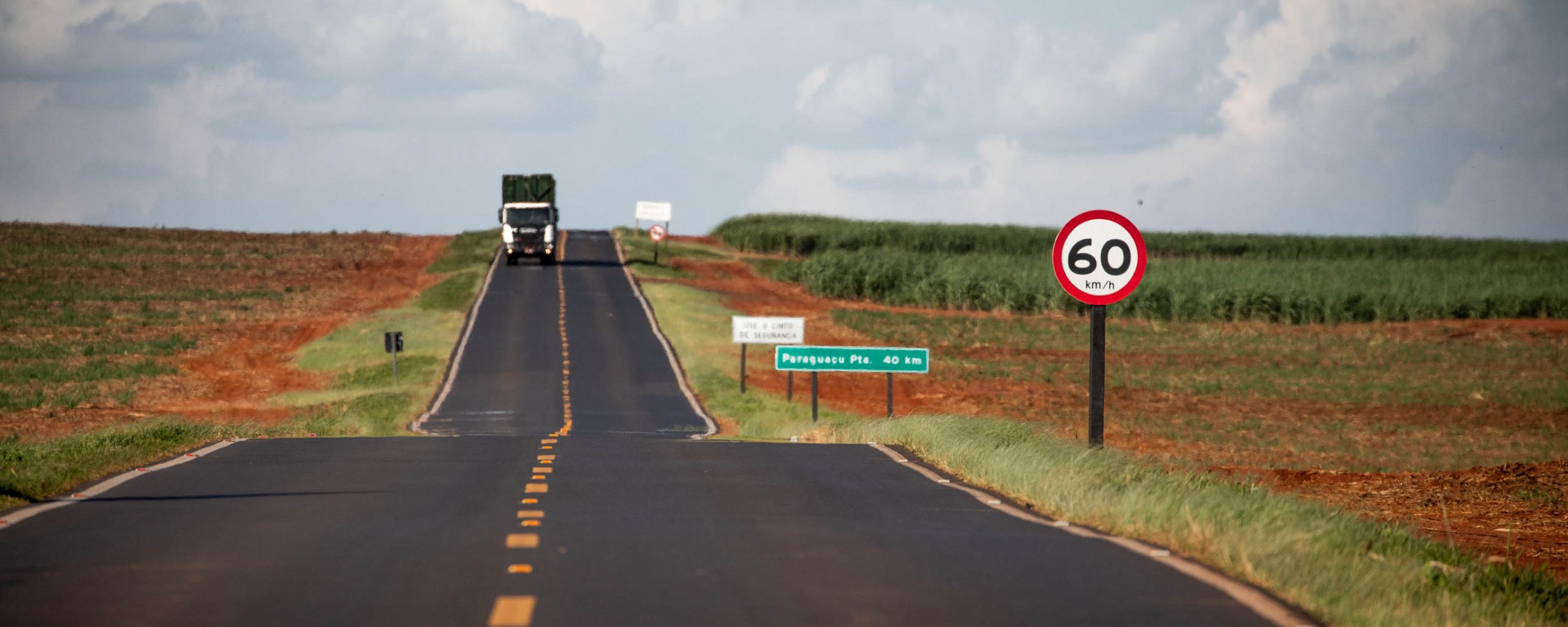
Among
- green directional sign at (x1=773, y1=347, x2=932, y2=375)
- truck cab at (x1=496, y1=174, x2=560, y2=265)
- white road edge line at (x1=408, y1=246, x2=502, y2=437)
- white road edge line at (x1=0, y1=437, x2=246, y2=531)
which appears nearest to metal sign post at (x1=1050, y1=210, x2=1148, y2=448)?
white road edge line at (x1=0, y1=437, x2=246, y2=531)

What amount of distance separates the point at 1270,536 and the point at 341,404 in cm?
3382

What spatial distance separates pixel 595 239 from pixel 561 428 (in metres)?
64.7

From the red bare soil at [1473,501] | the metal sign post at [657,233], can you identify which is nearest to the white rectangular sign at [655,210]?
the metal sign post at [657,233]

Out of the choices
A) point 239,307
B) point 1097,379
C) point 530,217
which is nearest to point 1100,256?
point 1097,379

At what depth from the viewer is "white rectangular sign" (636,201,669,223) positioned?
3366 inches

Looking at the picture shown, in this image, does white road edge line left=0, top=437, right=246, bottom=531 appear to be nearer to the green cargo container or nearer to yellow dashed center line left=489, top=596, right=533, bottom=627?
yellow dashed center line left=489, top=596, right=533, bottom=627

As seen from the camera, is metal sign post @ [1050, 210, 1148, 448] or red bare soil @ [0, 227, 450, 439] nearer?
metal sign post @ [1050, 210, 1148, 448]

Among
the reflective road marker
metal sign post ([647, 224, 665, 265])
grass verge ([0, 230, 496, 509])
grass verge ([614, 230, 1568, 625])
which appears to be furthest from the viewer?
metal sign post ([647, 224, 665, 265])

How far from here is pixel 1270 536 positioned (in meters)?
9.15

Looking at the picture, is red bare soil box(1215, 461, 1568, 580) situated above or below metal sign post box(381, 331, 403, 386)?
above

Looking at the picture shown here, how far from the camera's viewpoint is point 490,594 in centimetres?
759

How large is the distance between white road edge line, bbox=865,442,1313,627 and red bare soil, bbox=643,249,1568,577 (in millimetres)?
3073

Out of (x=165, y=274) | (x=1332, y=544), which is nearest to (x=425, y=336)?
(x=165, y=274)

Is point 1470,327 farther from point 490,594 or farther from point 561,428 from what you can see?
point 490,594
